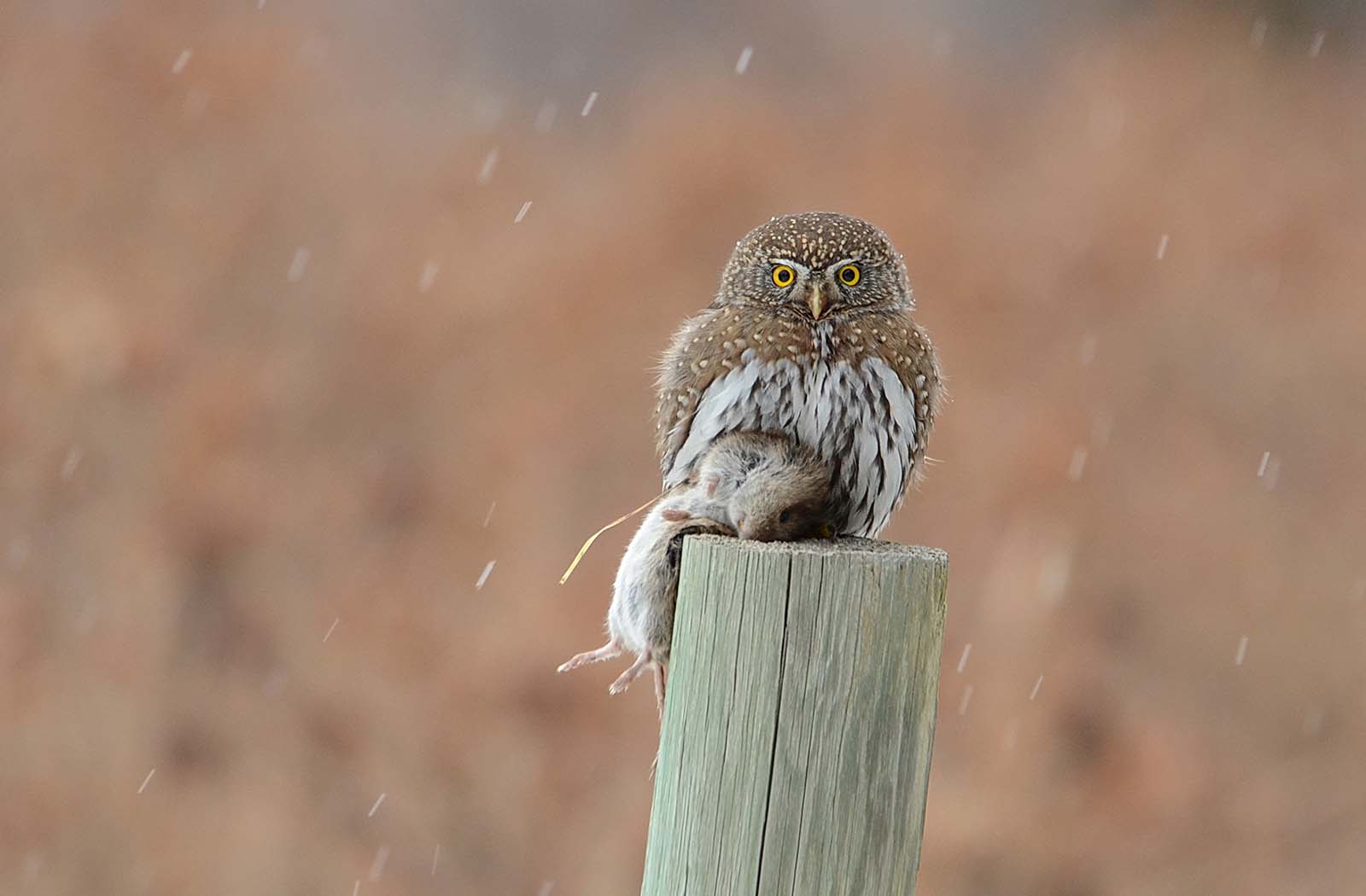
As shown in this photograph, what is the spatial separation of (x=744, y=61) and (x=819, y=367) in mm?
7033

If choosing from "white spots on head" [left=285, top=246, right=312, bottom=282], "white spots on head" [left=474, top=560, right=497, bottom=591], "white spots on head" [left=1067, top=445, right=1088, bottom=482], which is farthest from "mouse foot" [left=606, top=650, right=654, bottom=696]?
"white spots on head" [left=285, top=246, right=312, bottom=282]

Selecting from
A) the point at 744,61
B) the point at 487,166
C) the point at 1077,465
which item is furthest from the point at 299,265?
the point at 1077,465

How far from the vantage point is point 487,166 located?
942 cm

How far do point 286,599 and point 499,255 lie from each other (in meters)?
2.41

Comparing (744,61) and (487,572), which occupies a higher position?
(744,61)

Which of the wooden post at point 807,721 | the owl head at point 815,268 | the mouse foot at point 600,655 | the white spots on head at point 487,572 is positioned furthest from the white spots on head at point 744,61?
the wooden post at point 807,721

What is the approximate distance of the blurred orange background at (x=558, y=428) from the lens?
810 centimetres

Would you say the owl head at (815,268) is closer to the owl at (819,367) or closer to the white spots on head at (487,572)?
the owl at (819,367)

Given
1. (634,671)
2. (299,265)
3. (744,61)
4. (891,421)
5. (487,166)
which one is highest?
(744,61)

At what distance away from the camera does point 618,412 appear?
880 centimetres

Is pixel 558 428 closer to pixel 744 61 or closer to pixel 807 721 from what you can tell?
pixel 744 61

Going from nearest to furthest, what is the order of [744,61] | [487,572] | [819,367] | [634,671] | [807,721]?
[807,721] → [634,671] → [819,367] → [487,572] → [744,61]

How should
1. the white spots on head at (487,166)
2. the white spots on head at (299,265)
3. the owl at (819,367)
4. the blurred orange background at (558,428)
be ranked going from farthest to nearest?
the white spots on head at (487,166), the white spots on head at (299,265), the blurred orange background at (558,428), the owl at (819,367)

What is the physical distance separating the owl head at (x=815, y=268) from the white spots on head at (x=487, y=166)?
619 centimetres
